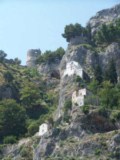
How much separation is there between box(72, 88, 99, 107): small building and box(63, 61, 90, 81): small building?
970 cm

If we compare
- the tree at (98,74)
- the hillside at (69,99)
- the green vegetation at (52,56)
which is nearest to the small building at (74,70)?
the hillside at (69,99)

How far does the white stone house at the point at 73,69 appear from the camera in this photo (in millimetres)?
103125

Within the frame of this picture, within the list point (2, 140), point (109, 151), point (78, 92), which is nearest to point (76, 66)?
point (78, 92)

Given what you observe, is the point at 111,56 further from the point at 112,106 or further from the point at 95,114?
the point at 95,114

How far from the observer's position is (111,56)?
108 meters

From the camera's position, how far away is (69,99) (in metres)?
94.4

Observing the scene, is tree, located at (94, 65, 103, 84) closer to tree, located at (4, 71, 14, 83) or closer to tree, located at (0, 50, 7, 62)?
tree, located at (4, 71, 14, 83)

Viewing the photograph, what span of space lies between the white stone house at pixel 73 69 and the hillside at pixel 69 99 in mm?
66

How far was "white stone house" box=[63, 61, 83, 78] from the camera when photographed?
103 meters

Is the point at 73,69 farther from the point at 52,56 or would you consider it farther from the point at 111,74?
the point at 52,56

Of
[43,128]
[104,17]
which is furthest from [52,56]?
[43,128]

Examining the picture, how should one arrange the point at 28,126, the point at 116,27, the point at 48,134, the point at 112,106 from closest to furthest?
the point at 48,134, the point at 112,106, the point at 28,126, the point at 116,27

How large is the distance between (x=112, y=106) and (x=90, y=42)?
3192 cm

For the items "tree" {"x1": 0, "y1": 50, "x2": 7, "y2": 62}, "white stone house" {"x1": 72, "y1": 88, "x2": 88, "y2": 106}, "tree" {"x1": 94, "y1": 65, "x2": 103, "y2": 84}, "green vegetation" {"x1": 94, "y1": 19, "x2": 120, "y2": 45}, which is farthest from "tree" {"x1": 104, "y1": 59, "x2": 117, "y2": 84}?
"tree" {"x1": 0, "y1": 50, "x2": 7, "y2": 62}
